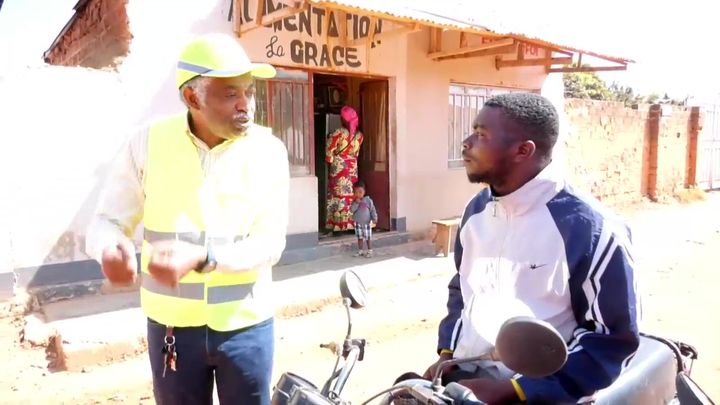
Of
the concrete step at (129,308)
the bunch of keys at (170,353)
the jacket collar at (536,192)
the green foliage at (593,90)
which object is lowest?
the concrete step at (129,308)

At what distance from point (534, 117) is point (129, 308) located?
4557 mm

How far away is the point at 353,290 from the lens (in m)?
1.83

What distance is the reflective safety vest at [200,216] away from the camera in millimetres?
1905

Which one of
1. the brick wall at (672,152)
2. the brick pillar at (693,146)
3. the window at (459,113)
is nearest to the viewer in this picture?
the window at (459,113)

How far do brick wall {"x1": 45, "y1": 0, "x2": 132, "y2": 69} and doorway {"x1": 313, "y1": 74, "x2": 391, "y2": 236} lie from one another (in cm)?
294

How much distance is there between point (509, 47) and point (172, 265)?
7462 mm

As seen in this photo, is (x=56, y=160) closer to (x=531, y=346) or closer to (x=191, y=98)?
(x=191, y=98)

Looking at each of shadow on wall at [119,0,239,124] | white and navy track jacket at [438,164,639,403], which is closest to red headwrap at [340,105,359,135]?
shadow on wall at [119,0,239,124]

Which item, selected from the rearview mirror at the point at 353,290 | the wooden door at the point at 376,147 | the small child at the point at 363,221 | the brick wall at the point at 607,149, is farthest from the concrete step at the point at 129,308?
the brick wall at the point at 607,149

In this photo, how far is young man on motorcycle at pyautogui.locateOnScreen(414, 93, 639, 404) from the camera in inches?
62.2

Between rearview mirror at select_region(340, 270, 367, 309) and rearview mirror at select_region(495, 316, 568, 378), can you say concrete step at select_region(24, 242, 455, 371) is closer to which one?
rearview mirror at select_region(340, 270, 367, 309)

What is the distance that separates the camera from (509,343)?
1256 mm

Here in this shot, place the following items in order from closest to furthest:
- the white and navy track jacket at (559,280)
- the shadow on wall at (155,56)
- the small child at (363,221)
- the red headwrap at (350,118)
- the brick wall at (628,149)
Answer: the white and navy track jacket at (559,280) → the shadow on wall at (155,56) → the small child at (363,221) → the red headwrap at (350,118) → the brick wall at (628,149)

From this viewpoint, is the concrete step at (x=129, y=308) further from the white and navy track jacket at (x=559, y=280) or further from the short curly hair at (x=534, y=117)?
the short curly hair at (x=534, y=117)
